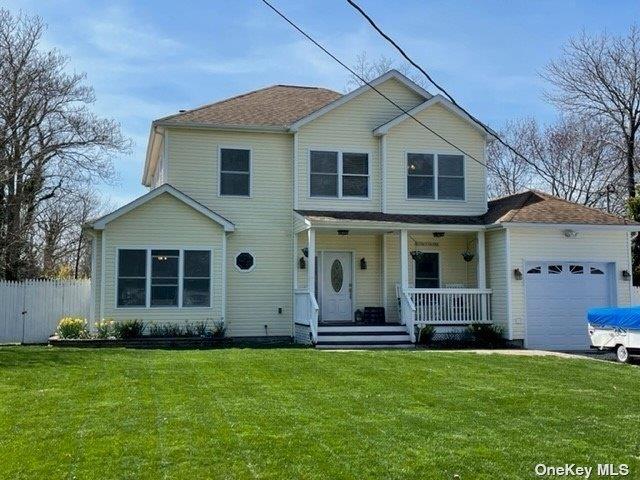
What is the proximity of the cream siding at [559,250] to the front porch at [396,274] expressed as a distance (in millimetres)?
941

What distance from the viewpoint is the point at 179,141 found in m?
19.0

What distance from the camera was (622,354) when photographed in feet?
48.6

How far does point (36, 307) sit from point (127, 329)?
5.37m

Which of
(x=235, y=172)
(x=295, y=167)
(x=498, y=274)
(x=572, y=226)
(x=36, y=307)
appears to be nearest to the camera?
(x=572, y=226)

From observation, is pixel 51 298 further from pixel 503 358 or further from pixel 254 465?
pixel 254 465

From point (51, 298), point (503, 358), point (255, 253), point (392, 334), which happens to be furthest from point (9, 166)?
point (503, 358)

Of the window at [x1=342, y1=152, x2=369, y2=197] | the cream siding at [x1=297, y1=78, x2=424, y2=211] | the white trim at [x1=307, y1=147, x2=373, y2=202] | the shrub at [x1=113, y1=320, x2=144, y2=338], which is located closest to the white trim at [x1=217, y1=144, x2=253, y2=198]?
the cream siding at [x1=297, y1=78, x2=424, y2=211]

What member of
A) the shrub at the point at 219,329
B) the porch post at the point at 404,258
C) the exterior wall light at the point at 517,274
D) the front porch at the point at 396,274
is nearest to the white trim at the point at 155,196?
the front porch at the point at 396,274

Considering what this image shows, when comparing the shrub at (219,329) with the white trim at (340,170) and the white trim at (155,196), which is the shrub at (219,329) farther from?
the white trim at (340,170)

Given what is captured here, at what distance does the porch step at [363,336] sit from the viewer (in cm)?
1755

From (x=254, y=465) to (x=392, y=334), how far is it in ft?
39.8

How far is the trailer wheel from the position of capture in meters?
14.7

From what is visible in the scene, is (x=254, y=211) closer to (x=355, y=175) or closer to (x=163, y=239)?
(x=163, y=239)

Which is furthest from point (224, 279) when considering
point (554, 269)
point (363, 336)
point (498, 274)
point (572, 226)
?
point (572, 226)
